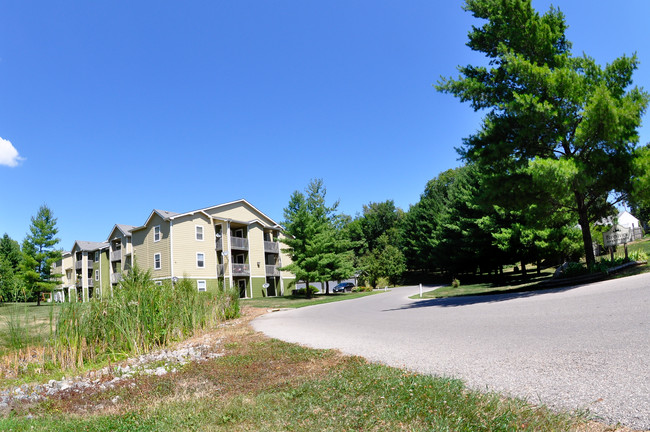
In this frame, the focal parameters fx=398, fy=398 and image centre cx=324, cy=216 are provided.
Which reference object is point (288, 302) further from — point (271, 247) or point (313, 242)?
point (271, 247)

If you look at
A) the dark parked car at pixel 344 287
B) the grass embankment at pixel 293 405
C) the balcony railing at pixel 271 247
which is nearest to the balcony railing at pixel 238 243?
the balcony railing at pixel 271 247

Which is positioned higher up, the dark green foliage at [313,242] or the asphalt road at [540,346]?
the dark green foliage at [313,242]

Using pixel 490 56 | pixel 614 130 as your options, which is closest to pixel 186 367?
pixel 614 130

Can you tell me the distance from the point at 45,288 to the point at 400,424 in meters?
39.9

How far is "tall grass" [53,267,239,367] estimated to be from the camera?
838cm

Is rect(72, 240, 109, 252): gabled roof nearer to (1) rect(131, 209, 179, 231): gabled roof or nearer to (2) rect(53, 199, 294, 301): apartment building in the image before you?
(2) rect(53, 199, 294, 301): apartment building

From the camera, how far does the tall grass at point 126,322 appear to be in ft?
27.5

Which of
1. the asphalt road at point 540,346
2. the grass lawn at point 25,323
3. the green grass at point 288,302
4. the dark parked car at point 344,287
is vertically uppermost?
the grass lawn at point 25,323

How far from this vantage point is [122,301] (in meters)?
9.44

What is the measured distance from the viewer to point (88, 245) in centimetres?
4606

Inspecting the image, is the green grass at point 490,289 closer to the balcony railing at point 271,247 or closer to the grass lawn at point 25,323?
the grass lawn at point 25,323

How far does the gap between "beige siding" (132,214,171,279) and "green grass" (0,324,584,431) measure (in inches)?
1149

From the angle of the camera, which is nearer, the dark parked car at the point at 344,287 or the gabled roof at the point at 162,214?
the gabled roof at the point at 162,214

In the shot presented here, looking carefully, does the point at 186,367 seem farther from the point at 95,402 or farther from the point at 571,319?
the point at 571,319
